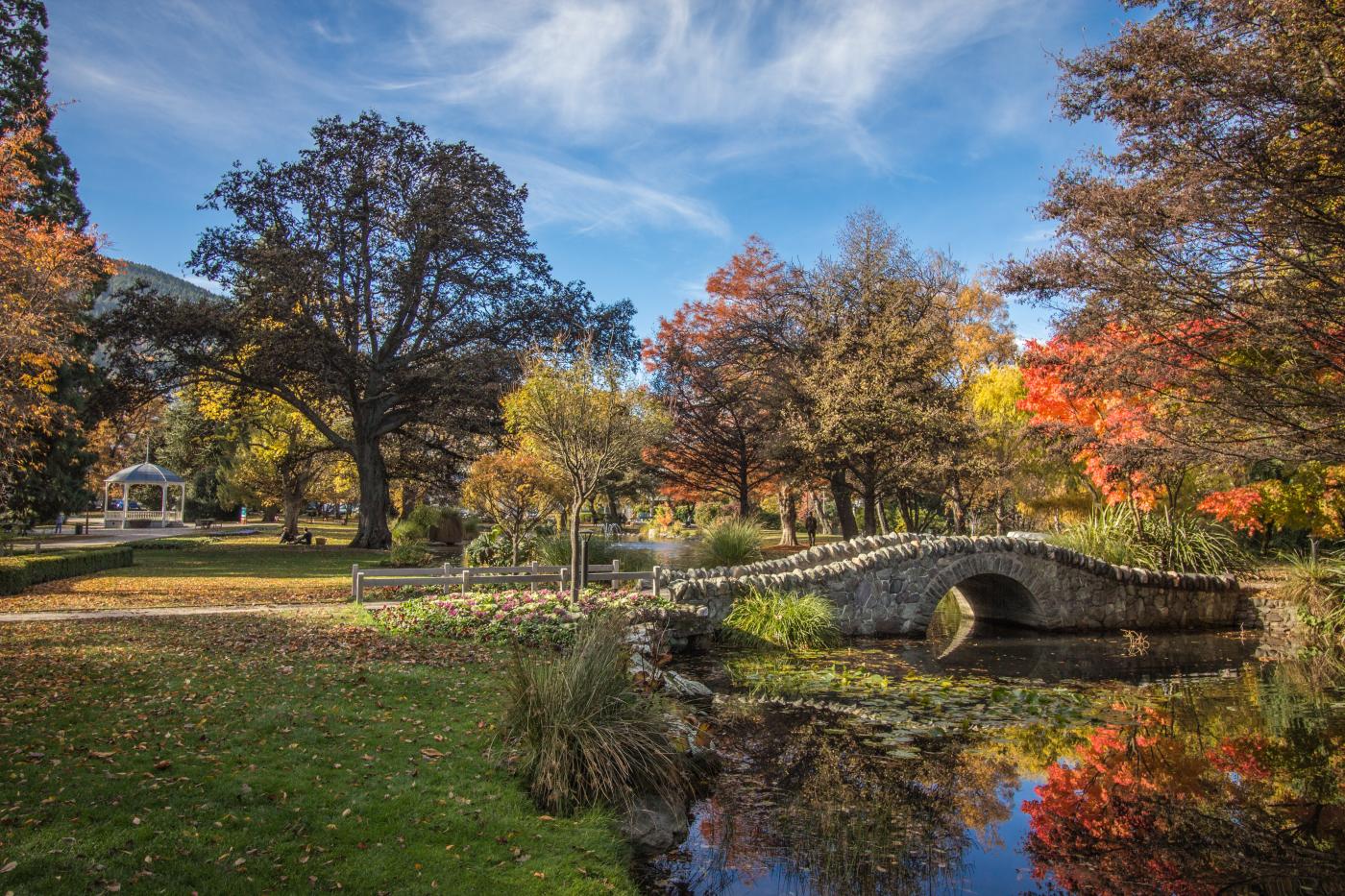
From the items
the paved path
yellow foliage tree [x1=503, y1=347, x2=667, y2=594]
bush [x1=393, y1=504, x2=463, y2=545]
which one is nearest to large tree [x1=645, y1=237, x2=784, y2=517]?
bush [x1=393, y1=504, x2=463, y2=545]

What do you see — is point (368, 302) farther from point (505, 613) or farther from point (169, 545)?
point (505, 613)

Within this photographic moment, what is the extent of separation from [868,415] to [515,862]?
16.8 m

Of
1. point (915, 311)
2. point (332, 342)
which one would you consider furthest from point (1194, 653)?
point (332, 342)

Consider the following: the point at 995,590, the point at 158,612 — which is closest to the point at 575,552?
the point at 158,612

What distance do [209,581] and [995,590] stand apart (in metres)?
19.4

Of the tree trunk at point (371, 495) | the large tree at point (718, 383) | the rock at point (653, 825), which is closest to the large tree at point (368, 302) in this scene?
the tree trunk at point (371, 495)

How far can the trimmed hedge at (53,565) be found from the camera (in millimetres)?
15904

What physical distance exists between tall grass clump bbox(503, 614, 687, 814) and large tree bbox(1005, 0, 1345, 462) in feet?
25.8

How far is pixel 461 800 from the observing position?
577 centimetres

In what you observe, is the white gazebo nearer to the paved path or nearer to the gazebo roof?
the gazebo roof

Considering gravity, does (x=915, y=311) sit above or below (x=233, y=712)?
above

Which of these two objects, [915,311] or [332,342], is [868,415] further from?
[332,342]

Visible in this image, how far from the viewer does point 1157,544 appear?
60.2 feet

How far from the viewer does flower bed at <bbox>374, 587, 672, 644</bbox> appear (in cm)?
1194
